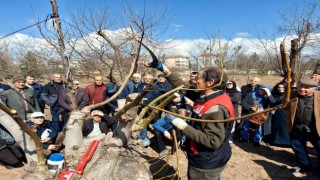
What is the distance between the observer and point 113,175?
88.5 inches

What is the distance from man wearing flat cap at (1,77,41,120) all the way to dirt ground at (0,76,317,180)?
1160mm

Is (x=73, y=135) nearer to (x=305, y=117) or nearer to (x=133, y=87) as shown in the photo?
(x=133, y=87)

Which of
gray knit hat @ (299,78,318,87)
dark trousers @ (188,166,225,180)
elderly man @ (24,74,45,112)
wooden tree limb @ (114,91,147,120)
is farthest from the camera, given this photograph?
elderly man @ (24,74,45,112)

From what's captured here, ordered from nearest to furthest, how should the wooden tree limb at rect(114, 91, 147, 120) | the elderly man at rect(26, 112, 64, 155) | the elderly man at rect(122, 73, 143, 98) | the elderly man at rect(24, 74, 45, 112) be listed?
the wooden tree limb at rect(114, 91, 147, 120), the elderly man at rect(26, 112, 64, 155), the elderly man at rect(122, 73, 143, 98), the elderly man at rect(24, 74, 45, 112)

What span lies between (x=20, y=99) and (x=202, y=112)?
14.0ft

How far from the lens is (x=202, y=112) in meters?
2.30

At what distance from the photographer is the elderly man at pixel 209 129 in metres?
2.18

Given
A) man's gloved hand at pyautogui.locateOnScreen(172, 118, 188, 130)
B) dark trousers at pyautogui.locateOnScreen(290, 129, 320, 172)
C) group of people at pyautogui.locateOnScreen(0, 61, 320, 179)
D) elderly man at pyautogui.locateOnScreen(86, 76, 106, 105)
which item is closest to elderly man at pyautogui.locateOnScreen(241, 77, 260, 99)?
group of people at pyautogui.locateOnScreen(0, 61, 320, 179)

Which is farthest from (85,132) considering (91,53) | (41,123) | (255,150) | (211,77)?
(91,53)

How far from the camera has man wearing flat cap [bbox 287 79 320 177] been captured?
388cm

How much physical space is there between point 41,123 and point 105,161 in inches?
107

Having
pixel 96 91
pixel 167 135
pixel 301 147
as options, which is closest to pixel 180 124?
pixel 167 135

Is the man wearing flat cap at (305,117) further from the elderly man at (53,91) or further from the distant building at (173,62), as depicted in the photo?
the distant building at (173,62)

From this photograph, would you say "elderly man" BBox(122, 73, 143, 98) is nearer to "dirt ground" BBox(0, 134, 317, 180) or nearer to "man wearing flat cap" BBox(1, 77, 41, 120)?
"dirt ground" BBox(0, 134, 317, 180)
